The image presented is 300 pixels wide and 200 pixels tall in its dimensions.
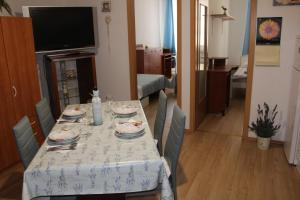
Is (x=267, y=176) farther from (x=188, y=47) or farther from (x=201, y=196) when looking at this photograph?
(x=188, y=47)

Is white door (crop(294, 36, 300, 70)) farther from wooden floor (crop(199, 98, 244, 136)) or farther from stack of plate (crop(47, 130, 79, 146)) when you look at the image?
stack of plate (crop(47, 130, 79, 146))

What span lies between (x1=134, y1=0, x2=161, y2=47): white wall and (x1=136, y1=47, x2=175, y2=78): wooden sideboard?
2.63 feet

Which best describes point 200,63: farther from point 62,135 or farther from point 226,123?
point 62,135

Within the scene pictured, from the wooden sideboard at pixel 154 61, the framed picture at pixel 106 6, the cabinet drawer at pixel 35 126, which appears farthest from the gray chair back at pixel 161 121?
the wooden sideboard at pixel 154 61

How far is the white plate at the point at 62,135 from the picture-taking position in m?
1.94

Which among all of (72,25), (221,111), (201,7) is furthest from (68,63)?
(221,111)

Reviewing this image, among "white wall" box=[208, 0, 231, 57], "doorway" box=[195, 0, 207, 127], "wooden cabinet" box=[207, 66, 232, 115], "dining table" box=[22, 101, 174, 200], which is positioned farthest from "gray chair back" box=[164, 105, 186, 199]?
"white wall" box=[208, 0, 231, 57]

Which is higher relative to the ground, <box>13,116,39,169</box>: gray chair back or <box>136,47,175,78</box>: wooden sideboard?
<box>136,47,175,78</box>: wooden sideboard

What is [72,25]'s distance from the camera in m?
3.96

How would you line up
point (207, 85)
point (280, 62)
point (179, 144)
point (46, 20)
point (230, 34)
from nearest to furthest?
point (179, 144) < point (280, 62) < point (46, 20) < point (207, 85) < point (230, 34)

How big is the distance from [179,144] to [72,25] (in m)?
2.84

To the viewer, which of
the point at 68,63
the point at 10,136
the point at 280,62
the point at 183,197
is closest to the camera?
the point at 183,197

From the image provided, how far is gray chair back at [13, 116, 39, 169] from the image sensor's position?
189 cm

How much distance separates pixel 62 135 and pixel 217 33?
4.84m
